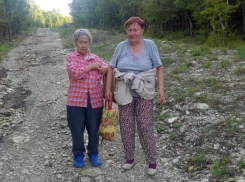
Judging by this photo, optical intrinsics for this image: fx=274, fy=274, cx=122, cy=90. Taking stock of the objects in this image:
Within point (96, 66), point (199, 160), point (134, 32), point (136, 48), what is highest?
point (134, 32)

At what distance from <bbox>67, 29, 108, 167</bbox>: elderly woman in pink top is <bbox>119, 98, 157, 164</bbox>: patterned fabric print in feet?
1.31

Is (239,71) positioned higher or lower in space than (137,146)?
higher

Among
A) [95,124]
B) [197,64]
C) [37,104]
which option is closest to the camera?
[95,124]

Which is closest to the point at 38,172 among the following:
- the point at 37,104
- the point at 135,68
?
the point at 135,68

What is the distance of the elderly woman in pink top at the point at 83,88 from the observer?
355cm

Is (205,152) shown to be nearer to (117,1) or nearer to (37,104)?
(37,104)

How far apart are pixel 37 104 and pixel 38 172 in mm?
3703

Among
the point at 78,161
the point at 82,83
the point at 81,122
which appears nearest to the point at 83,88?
the point at 82,83

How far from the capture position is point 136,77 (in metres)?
3.41

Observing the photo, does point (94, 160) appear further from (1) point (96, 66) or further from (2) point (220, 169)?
(2) point (220, 169)

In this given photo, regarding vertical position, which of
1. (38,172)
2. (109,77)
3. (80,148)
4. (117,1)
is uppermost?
(117,1)

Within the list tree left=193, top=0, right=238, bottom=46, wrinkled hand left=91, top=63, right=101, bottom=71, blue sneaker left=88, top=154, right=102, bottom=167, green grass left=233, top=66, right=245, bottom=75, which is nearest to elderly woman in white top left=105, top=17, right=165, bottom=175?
wrinkled hand left=91, top=63, right=101, bottom=71

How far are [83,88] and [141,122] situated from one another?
88cm

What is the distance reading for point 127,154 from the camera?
3844 mm
